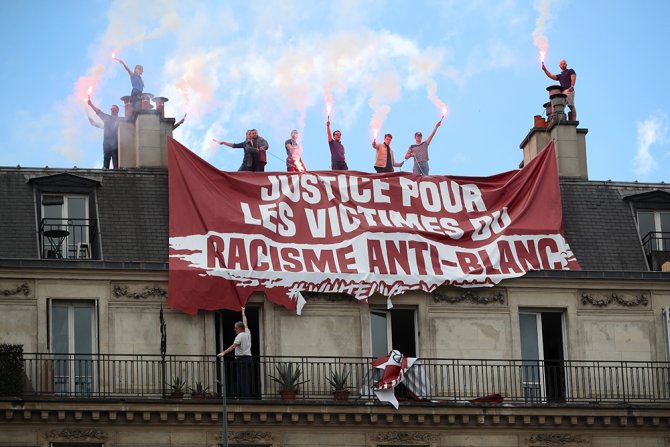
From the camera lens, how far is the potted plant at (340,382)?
163ft

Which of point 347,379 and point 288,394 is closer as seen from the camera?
point 288,394

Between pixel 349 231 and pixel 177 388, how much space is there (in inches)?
237

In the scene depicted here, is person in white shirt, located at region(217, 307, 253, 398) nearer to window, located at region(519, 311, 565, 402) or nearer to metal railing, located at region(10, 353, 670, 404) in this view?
metal railing, located at region(10, 353, 670, 404)

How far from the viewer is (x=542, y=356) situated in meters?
51.8

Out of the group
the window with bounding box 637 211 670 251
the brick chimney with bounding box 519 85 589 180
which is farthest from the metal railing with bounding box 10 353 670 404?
the brick chimney with bounding box 519 85 589 180

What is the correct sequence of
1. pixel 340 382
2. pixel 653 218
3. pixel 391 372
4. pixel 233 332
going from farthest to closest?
1. pixel 653 218
2. pixel 233 332
3. pixel 391 372
4. pixel 340 382

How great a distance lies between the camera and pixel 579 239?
2100 inches

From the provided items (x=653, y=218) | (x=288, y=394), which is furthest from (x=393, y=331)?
(x=653, y=218)

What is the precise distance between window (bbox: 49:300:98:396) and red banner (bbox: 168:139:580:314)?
6.57 ft

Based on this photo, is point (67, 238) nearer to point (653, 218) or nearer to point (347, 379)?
point (347, 379)

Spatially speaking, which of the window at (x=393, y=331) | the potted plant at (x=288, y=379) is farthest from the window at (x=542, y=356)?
the potted plant at (x=288, y=379)

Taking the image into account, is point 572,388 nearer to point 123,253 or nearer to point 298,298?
point 298,298

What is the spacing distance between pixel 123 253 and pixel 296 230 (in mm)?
4110

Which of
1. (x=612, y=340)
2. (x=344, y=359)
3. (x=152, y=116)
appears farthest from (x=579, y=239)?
(x=152, y=116)
